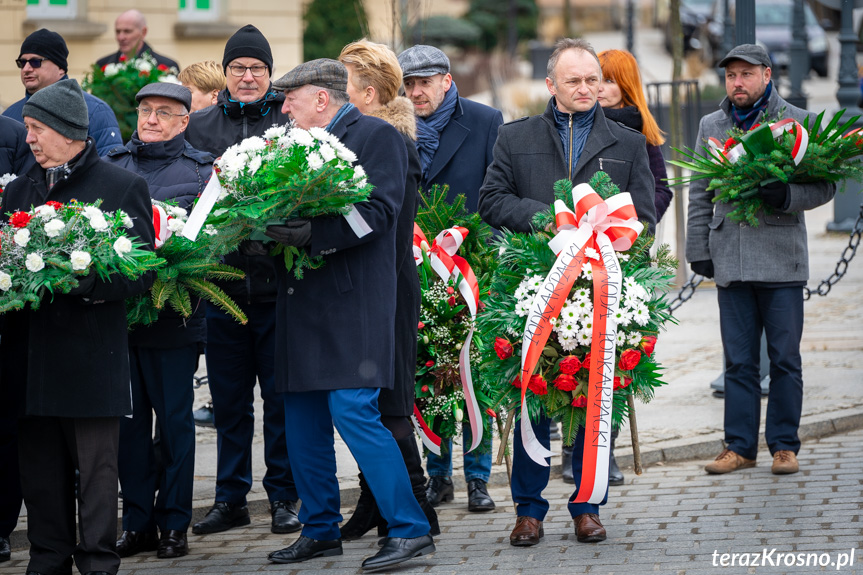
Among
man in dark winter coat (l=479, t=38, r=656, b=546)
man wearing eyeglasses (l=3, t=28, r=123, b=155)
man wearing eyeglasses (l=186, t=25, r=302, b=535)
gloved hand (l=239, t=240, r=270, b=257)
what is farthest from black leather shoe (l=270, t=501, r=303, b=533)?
man wearing eyeglasses (l=3, t=28, r=123, b=155)

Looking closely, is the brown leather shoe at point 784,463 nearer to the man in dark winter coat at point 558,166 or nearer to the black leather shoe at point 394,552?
the man in dark winter coat at point 558,166

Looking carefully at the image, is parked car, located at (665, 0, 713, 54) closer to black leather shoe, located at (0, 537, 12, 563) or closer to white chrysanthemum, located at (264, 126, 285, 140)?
white chrysanthemum, located at (264, 126, 285, 140)

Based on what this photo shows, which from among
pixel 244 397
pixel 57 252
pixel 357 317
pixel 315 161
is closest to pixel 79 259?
pixel 57 252

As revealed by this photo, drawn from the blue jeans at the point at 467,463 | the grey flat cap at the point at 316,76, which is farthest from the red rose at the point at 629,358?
the grey flat cap at the point at 316,76

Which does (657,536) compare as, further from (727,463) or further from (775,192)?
(775,192)

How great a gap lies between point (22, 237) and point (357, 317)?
145cm

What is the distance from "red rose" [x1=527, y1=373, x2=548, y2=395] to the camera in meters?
5.51

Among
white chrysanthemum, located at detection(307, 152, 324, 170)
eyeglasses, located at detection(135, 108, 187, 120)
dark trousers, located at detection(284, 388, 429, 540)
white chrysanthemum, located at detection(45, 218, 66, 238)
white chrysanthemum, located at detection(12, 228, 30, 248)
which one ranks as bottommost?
dark trousers, located at detection(284, 388, 429, 540)

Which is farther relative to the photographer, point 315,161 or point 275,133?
point 275,133

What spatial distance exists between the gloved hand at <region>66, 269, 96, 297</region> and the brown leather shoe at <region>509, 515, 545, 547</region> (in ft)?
7.52

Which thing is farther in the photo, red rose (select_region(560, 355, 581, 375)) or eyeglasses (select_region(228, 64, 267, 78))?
eyeglasses (select_region(228, 64, 267, 78))

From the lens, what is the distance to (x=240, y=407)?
252 inches

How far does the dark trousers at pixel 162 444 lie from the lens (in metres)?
5.86

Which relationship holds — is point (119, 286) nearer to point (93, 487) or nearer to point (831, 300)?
point (93, 487)
